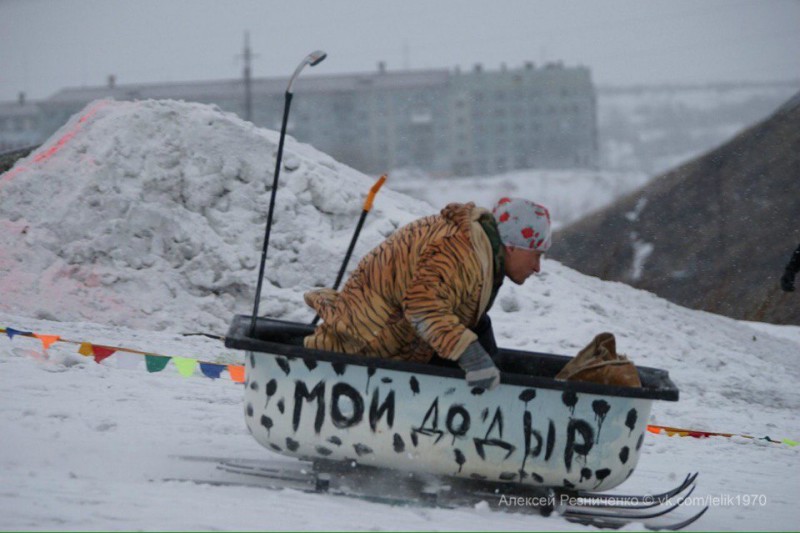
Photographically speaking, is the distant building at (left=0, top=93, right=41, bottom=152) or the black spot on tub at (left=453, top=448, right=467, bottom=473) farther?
the distant building at (left=0, top=93, right=41, bottom=152)

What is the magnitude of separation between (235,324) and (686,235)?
70.8 feet

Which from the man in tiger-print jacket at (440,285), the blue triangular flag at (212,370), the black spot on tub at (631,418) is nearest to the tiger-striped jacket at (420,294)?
the man in tiger-print jacket at (440,285)

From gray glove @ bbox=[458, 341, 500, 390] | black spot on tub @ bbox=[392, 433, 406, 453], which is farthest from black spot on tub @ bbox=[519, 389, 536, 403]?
black spot on tub @ bbox=[392, 433, 406, 453]

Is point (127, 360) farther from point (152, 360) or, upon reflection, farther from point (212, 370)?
point (212, 370)

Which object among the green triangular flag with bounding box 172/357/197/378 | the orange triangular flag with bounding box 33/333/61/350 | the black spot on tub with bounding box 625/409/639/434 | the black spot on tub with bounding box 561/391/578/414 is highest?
the black spot on tub with bounding box 561/391/578/414

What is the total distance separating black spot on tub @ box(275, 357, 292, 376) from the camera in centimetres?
488

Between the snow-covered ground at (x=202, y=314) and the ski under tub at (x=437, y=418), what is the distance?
278mm

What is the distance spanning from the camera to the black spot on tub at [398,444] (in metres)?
4.87

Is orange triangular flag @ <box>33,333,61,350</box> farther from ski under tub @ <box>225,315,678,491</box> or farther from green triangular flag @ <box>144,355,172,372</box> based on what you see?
ski under tub @ <box>225,315,678,491</box>

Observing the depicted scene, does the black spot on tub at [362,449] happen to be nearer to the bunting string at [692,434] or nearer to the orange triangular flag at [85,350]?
the orange triangular flag at [85,350]

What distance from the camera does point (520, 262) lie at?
16.2 ft

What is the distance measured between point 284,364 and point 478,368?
969 mm

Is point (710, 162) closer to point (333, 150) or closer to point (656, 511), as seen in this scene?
point (656, 511)

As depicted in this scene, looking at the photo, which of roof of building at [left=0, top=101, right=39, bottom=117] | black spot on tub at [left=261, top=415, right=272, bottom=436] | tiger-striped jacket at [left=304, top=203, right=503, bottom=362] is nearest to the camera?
tiger-striped jacket at [left=304, top=203, right=503, bottom=362]
